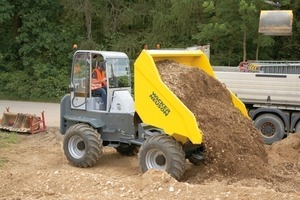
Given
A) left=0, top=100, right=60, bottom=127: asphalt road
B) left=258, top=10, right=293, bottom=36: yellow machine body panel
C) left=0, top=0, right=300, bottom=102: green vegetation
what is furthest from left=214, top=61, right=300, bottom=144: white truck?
left=0, top=0, right=300, bottom=102: green vegetation

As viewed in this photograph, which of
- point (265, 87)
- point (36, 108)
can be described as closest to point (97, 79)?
point (265, 87)

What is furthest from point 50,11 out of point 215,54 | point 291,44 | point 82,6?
point 291,44

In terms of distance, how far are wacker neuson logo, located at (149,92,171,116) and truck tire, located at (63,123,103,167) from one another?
1.86 m

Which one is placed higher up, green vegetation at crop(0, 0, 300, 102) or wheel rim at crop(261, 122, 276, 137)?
green vegetation at crop(0, 0, 300, 102)

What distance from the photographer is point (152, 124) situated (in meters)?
9.03

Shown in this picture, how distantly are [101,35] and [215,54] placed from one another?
276 inches

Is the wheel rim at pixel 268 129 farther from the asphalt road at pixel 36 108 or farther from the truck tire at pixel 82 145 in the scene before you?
the asphalt road at pixel 36 108

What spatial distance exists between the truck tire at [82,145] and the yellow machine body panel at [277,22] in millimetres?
8062

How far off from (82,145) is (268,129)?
17.5 feet

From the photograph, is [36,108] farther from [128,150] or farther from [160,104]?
[160,104]

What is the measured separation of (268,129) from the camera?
1341 cm

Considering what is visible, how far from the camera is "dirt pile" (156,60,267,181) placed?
8.55m

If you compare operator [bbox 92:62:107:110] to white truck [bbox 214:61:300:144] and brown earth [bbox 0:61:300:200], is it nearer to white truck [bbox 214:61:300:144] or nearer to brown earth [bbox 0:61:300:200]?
brown earth [bbox 0:61:300:200]

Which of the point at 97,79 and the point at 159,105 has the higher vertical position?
the point at 97,79
